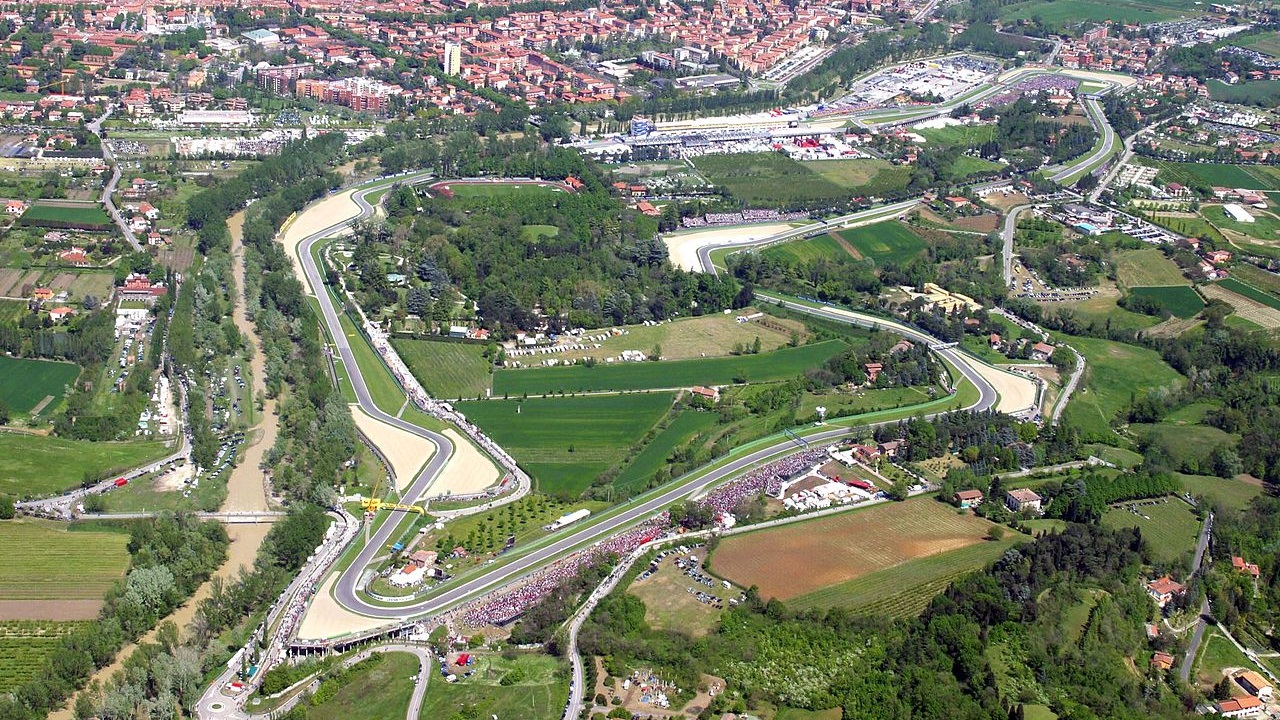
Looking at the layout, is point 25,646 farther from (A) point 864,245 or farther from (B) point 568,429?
(A) point 864,245

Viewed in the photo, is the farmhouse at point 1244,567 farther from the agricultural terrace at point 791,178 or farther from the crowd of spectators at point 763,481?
the agricultural terrace at point 791,178

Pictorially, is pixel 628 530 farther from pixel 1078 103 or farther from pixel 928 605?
pixel 1078 103

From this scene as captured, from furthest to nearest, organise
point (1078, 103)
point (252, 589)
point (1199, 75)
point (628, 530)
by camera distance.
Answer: point (1199, 75), point (1078, 103), point (628, 530), point (252, 589)

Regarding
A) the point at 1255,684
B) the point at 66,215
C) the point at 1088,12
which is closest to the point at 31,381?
the point at 66,215

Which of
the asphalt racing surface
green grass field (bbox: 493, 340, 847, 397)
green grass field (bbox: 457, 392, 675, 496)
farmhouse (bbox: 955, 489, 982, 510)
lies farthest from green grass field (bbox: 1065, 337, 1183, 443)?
green grass field (bbox: 457, 392, 675, 496)

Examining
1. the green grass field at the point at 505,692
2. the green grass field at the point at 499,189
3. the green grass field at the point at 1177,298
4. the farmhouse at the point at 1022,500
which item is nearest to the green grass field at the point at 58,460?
the green grass field at the point at 505,692

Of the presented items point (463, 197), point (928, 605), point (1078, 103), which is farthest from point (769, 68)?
point (928, 605)

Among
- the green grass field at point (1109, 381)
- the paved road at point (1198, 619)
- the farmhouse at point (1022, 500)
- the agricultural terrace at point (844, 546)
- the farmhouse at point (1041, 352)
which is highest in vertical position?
the paved road at point (1198, 619)
